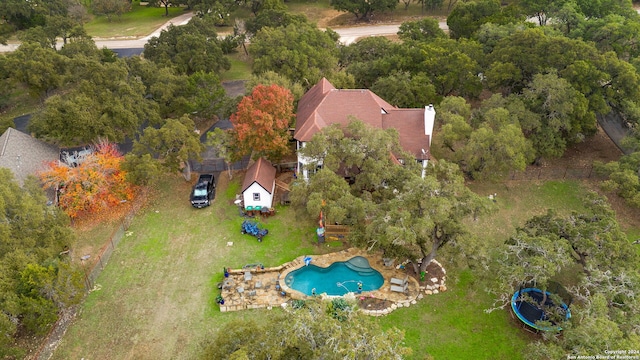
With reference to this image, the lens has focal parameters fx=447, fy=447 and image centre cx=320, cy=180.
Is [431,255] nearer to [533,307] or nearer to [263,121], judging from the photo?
[533,307]

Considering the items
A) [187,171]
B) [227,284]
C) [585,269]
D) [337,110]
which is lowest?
[227,284]

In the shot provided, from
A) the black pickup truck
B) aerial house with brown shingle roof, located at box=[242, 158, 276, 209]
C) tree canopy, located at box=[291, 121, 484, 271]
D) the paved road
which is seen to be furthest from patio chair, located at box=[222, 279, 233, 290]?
the paved road

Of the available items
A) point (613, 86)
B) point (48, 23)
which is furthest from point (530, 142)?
point (48, 23)

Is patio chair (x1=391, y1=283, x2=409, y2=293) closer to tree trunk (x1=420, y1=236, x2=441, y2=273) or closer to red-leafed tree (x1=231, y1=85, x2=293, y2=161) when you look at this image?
tree trunk (x1=420, y1=236, x2=441, y2=273)

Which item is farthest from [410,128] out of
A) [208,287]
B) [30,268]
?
[30,268]

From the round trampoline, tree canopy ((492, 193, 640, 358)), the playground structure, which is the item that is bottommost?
the playground structure

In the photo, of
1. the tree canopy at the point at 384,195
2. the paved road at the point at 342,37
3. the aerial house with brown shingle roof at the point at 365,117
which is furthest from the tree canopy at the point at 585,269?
the paved road at the point at 342,37

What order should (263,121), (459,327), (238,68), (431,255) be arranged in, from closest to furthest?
(459,327) → (431,255) → (263,121) → (238,68)
